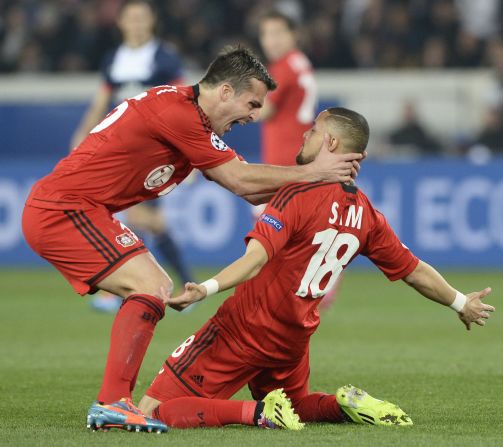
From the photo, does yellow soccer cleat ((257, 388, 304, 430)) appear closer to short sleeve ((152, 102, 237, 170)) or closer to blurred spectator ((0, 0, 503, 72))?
short sleeve ((152, 102, 237, 170))

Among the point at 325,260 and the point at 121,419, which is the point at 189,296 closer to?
the point at 121,419

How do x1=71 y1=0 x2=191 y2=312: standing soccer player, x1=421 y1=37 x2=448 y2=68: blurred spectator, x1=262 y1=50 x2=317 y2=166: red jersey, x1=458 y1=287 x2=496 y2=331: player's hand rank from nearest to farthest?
1. x1=458 y1=287 x2=496 y2=331: player's hand
2. x1=71 y1=0 x2=191 y2=312: standing soccer player
3. x1=262 y1=50 x2=317 y2=166: red jersey
4. x1=421 y1=37 x2=448 y2=68: blurred spectator

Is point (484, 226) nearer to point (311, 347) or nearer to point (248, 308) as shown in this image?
point (311, 347)

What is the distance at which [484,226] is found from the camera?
1456 centimetres

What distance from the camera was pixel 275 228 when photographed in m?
5.51

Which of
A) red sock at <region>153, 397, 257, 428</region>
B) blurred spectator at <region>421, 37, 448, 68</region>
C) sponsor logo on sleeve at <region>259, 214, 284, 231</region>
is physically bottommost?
red sock at <region>153, 397, 257, 428</region>

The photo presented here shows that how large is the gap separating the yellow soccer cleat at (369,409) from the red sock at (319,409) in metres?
0.07

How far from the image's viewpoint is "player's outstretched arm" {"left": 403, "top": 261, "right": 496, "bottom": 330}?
6.01 m

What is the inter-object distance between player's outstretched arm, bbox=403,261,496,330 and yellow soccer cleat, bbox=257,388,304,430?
908mm

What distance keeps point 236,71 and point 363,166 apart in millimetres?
8606

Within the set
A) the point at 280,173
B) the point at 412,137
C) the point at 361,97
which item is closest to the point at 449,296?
the point at 280,173

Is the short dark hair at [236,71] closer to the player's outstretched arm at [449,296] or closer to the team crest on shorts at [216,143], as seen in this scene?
the team crest on shorts at [216,143]

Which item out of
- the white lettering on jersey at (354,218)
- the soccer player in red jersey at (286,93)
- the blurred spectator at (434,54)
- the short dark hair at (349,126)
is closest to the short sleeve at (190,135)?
the short dark hair at (349,126)

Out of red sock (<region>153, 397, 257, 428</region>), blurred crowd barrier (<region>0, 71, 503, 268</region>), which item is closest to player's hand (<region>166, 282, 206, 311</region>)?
red sock (<region>153, 397, 257, 428</region>)
